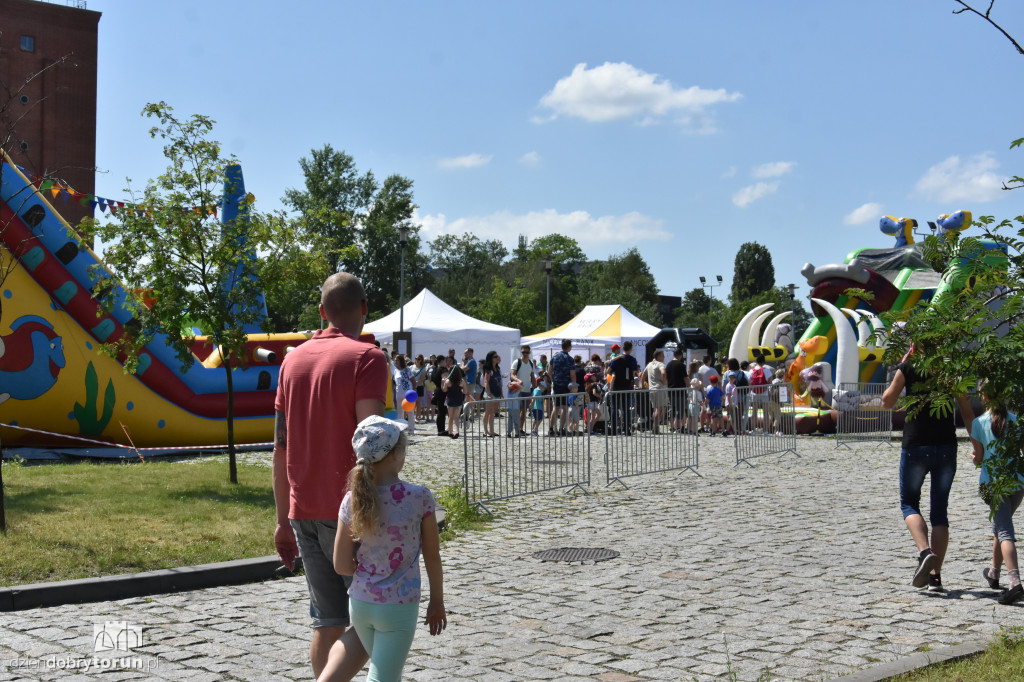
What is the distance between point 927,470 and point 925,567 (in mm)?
672

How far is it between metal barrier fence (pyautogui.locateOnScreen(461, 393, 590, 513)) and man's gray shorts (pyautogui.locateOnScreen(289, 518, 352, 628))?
21.2 feet

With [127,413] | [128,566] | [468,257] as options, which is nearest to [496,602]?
[128,566]

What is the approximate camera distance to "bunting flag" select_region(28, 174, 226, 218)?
458 inches

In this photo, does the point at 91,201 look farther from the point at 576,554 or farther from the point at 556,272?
the point at 556,272

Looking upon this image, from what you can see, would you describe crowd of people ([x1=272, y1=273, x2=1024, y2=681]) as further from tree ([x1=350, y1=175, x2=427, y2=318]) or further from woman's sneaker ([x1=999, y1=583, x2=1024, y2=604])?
tree ([x1=350, y1=175, x2=427, y2=318])

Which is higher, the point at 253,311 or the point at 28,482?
the point at 253,311

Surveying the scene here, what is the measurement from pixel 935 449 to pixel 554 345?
90.5 ft

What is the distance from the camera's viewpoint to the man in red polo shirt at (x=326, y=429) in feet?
13.0

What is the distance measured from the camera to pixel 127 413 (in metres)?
15.2

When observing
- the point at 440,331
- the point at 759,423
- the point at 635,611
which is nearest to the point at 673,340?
the point at 440,331

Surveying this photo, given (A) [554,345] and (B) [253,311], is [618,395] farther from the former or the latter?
(A) [554,345]

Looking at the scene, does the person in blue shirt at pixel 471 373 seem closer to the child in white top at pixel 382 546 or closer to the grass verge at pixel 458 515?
the grass verge at pixel 458 515

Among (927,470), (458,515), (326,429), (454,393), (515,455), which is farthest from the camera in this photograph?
(454,393)

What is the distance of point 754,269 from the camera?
124312mm
